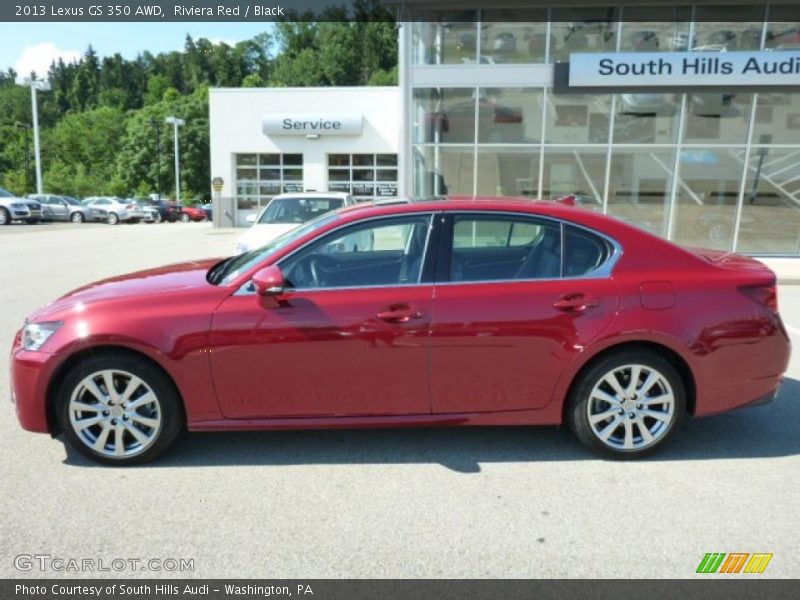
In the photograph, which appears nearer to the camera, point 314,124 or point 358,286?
point 358,286

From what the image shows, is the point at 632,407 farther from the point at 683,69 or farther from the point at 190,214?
the point at 190,214

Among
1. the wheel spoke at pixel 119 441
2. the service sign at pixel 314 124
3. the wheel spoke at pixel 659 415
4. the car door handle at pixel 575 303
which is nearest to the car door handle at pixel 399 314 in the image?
the car door handle at pixel 575 303

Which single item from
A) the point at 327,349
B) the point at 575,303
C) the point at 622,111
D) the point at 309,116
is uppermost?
the point at 309,116

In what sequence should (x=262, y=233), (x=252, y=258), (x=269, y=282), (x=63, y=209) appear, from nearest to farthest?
1. (x=269, y=282)
2. (x=252, y=258)
3. (x=262, y=233)
4. (x=63, y=209)

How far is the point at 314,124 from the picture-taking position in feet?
83.7

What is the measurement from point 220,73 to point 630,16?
3625 inches

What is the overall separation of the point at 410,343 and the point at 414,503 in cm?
89

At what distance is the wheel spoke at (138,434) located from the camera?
3586 mm

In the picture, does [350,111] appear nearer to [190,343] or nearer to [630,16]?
[630,16]

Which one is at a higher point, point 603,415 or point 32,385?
point 32,385

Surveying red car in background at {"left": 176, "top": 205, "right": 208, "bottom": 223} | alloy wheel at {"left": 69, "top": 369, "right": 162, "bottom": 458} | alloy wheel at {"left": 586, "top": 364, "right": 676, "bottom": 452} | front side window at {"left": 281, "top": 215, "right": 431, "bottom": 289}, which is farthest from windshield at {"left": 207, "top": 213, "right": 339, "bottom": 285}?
red car in background at {"left": 176, "top": 205, "right": 208, "bottom": 223}

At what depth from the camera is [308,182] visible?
86.4 ft

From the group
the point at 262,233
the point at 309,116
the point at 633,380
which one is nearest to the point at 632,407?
the point at 633,380

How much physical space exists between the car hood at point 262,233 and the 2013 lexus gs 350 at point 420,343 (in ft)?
18.5
